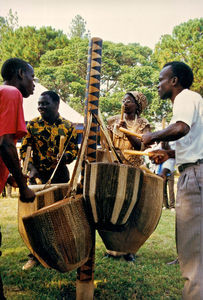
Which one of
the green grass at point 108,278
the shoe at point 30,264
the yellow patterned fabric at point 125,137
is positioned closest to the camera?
the green grass at point 108,278

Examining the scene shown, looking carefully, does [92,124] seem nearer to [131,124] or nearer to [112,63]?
[131,124]

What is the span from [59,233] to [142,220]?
0.58 meters

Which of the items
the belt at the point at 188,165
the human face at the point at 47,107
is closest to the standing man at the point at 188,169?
the belt at the point at 188,165

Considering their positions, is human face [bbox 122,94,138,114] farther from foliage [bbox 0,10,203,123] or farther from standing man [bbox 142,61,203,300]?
foliage [bbox 0,10,203,123]

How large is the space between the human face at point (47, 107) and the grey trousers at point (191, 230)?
1759 mm

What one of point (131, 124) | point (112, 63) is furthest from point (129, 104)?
point (112, 63)

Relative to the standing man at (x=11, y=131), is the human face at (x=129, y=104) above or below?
above

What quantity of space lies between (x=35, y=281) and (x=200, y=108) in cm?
225

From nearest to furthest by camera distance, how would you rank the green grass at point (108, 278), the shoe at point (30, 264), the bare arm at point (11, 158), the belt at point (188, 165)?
the bare arm at point (11, 158) → the belt at point (188, 165) → the green grass at point (108, 278) → the shoe at point (30, 264)

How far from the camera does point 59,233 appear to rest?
167 cm

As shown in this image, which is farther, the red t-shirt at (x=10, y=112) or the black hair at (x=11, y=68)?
the black hair at (x=11, y=68)

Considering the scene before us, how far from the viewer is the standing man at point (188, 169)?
200 centimetres

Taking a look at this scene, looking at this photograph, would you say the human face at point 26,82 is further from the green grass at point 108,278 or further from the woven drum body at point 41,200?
the green grass at point 108,278

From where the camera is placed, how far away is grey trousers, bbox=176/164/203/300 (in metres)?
1.98
